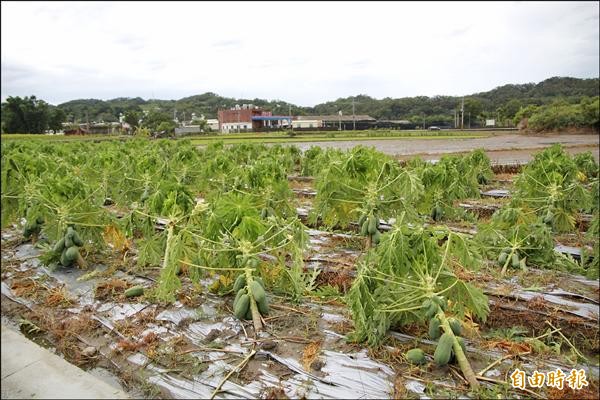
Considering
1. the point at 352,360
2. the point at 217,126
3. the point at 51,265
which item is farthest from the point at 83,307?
the point at 217,126

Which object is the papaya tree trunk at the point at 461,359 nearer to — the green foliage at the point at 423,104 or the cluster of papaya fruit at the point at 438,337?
the cluster of papaya fruit at the point at 438,337

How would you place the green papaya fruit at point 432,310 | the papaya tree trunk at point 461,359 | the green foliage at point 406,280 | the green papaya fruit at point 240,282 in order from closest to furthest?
the papaya tree trunk at point 461,359
the green papaya fruit at point 432,310
the green foliage at point 406,280
the green papaya fruit at point 240,282

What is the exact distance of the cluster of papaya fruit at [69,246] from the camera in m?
5.58

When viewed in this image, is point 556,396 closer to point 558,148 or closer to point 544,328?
point 544,328

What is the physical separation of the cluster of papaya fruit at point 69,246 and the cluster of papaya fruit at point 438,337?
4384 millimetres

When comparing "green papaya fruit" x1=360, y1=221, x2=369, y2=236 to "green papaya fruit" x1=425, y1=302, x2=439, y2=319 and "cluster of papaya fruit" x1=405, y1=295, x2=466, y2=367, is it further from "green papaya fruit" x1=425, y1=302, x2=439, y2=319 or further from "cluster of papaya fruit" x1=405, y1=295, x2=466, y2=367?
"green papaya fruit" x1=425, y1=302, x2=439, y2=319

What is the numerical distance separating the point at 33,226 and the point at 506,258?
671cm

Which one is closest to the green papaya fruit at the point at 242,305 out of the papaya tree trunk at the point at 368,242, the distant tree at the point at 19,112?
the distant tree at the point at 19,112

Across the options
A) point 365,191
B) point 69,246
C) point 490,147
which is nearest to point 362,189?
point 365,191

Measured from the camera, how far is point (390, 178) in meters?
6.46

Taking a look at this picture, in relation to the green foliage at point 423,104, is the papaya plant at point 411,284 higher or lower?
lower

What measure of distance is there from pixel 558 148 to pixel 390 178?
24.8ft

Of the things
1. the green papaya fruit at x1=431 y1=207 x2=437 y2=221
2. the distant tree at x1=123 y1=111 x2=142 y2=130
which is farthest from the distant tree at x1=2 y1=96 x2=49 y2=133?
the distant tree at x1=123 y1=111 x2=142 y2=130

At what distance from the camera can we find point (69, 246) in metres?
5.67
